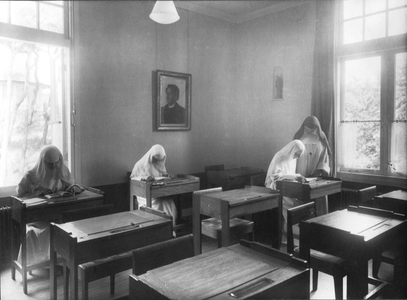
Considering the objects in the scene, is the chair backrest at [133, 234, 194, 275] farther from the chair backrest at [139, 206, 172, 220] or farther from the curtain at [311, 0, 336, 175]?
the curtain at [311, 0, 336, 175]

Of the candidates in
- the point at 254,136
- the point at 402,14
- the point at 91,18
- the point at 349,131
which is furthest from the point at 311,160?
the point at 91,18

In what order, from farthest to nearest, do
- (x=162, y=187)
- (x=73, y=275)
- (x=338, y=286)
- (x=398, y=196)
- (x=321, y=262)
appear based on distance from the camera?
(x=162, y=187), (x=398, y=196), (x=321, y=262), (x=338, y=286), (x=73, y=275)

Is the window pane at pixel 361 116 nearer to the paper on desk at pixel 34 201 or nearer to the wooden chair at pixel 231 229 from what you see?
the wooden chair at pixel 231 229

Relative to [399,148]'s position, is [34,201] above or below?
below

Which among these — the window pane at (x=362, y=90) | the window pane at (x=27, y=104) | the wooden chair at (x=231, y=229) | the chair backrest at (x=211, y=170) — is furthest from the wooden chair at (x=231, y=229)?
the window pane at (x=362, y=90)

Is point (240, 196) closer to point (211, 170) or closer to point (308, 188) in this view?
point (308, 188)

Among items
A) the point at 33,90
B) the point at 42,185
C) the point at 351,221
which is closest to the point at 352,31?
the point at 351,221

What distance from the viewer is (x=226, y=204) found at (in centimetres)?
351

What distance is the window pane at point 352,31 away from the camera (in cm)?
502

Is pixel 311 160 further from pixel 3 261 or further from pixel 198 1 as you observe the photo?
pixel 3 261

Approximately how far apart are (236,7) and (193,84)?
58.3 inches

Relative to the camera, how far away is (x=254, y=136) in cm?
641

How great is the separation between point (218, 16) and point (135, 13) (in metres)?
1.79

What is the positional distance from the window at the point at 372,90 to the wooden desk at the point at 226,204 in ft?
5.79
